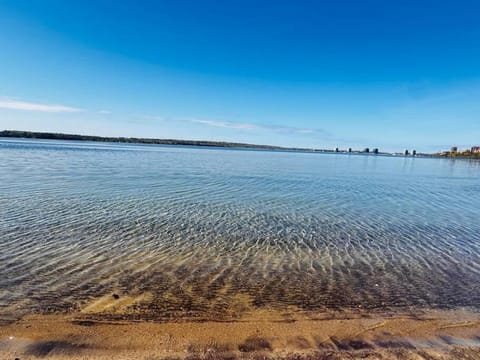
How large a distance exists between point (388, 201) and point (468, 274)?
10.4 meters

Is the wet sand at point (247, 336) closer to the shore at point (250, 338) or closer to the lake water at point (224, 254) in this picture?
the shore at point (250, 338)

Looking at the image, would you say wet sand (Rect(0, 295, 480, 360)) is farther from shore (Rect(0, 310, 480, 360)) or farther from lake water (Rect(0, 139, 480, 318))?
lake water (Rect(0, 139, 480, 318))

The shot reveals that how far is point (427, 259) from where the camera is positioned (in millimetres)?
8062

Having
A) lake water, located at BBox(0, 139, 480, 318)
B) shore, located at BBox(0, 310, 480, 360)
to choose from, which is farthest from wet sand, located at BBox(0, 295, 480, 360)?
lake water, located at BBox(0, 139, 480, 318)

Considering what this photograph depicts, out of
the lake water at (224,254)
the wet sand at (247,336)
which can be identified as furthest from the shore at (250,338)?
the lake water at (224,254)

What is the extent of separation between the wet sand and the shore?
0.04 feet

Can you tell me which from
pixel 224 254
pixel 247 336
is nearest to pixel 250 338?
pixel 247 336

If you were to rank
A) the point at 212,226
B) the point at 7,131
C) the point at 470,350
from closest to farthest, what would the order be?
the point at 470,350 < the point at 212,226 < the point at 7,131

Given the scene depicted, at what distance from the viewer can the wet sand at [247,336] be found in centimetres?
396

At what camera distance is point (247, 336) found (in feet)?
14.4

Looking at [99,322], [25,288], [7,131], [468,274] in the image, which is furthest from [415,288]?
[7,131]

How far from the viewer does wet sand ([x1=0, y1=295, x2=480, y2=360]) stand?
396 centimetres

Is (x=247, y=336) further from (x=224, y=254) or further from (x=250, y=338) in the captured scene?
(x=224, y=254)

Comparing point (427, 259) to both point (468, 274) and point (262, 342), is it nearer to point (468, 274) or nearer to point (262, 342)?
point (468, 274)
